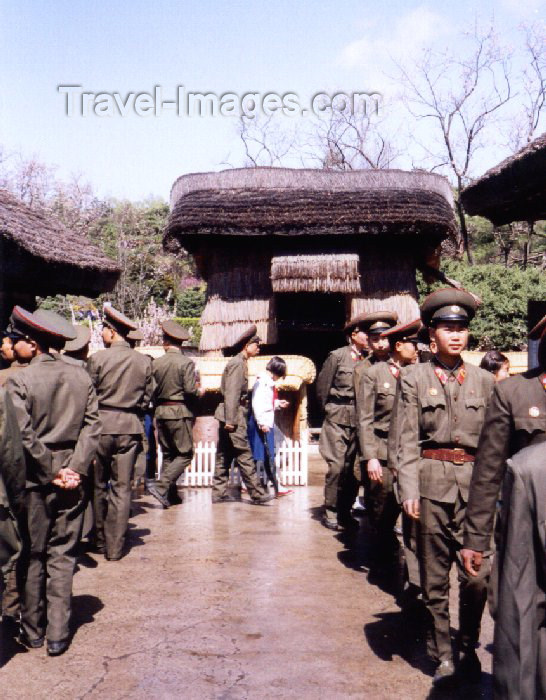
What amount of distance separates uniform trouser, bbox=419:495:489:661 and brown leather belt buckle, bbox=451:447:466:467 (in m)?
0.23

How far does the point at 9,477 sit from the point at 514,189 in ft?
14.5

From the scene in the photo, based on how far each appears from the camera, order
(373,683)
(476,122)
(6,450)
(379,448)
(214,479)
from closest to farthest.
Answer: (6,450) → (373,683) → (379,448) → (214,479) → (476,122)

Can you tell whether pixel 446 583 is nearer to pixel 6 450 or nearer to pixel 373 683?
pixel 373 683

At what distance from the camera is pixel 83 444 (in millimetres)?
5434

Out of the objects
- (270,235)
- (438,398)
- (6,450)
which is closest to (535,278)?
(270,235)

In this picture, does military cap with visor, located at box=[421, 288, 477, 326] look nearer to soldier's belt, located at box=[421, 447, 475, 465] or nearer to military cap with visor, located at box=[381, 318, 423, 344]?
soldier's belt, located at box=[421, 447, 475, 465]

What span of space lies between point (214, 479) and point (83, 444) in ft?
17.5

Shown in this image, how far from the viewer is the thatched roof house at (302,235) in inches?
623

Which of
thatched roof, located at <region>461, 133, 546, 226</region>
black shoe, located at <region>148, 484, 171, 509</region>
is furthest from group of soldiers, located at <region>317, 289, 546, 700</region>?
black shoe, located at <region>148, 484, 171, 509</region>

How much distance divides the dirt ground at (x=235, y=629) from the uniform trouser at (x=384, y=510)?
28 cm

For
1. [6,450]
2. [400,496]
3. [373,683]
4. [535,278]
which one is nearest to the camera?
[6,450]

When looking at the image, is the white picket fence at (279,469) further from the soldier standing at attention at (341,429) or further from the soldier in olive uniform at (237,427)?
the soldier standing at attention at (341,429)

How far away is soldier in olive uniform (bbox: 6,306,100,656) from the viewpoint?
5094 mm

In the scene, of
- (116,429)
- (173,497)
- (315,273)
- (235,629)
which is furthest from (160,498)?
(315,273)
